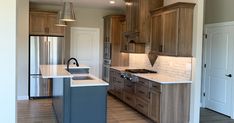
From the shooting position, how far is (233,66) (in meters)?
5.66

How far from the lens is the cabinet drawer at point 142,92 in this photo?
5220mm

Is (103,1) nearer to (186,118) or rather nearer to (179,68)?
(179,68)

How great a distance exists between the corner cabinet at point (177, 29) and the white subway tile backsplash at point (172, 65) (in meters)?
0.34

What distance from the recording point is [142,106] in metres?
5.45

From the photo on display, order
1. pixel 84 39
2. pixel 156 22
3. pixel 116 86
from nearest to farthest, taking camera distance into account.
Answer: pixel 156 22, pixel 116 86, pixel 84 39

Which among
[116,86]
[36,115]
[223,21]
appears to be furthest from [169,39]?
[36,115]

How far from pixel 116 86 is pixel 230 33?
10.9ft

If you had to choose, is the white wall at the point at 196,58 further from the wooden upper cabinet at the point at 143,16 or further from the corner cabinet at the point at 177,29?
the wooden upper cabinet at the point at 143,16

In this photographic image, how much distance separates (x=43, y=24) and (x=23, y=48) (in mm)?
926

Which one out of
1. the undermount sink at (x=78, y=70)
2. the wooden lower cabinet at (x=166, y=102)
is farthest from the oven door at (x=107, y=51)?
the wooden lower cabinet at (x=166, y=102)

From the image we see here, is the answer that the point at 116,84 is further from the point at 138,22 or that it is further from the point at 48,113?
the point at 48,113

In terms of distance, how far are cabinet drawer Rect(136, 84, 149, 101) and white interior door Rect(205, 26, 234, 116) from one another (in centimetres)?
205

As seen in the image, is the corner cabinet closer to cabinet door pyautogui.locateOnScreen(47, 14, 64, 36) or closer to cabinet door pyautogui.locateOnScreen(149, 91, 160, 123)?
cabinet door pyautogui.locateOnScreen(149, 91, 160, 123)

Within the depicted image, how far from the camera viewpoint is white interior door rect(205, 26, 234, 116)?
579 cm
